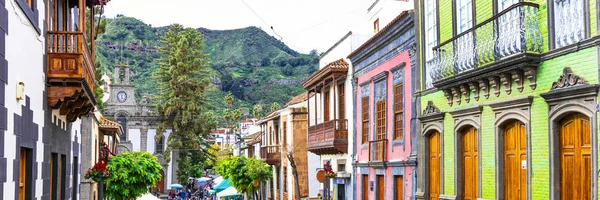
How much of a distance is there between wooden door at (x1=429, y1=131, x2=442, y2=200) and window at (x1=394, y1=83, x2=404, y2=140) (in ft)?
6.86

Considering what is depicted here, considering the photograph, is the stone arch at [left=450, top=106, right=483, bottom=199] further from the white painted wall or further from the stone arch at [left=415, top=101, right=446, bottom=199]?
the white painted wall

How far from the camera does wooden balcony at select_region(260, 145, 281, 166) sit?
38.6 meters

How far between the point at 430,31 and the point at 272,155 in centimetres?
2322

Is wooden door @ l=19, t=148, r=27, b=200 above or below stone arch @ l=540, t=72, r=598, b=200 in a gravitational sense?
below

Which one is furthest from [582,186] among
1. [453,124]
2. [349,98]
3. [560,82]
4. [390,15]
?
[349,98]

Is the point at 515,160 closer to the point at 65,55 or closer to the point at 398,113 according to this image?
the point at 398,113

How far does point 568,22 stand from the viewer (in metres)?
10.6

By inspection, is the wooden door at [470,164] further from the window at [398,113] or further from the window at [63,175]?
the window at [63,175]

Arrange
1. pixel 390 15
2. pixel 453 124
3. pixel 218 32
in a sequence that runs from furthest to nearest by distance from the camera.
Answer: pixel 218 32, pixel 390 15, pixel 453 124

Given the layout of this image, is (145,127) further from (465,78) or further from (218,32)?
(218,32)

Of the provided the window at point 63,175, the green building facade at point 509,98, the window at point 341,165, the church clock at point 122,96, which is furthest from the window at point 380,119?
the church clock at point 122,96

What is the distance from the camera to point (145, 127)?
68000 millimetres

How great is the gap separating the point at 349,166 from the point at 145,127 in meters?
46.4

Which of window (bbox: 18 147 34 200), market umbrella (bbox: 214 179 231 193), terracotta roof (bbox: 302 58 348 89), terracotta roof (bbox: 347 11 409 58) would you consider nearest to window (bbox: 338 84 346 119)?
terracotta roof (bbox: 302 58 348 89)
